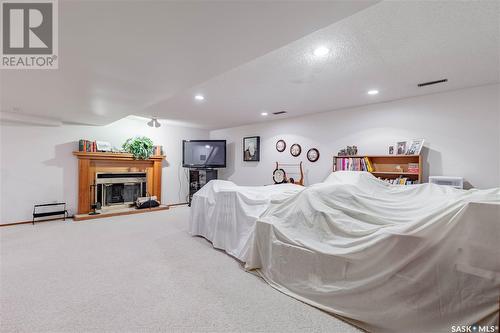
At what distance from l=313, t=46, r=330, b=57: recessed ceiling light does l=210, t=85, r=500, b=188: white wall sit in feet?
7.73

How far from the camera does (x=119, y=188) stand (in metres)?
5.40

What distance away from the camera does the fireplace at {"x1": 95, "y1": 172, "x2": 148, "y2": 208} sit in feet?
16.5

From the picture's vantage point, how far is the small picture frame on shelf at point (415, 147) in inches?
129

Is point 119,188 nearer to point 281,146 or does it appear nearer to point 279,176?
point 279,176

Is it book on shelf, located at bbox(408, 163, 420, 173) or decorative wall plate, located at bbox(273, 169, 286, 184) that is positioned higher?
book on shelf, located at bbox(408, 163, 420, 173)

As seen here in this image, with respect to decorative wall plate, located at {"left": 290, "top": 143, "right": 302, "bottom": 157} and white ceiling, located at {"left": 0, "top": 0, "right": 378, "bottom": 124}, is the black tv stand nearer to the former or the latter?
decorative wall plate, located at {"left": 290, "top": 143, "right": 302, "bottom": 157}

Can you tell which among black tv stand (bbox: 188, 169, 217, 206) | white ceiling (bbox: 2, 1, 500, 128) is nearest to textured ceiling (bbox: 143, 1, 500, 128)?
white ceiling (bbox: 2, 1, 500, 128)

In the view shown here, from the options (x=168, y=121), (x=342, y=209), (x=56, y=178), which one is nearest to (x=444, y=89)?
(x=342, y=209)

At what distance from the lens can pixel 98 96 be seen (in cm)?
286

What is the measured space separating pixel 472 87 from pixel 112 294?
5186 millimetres

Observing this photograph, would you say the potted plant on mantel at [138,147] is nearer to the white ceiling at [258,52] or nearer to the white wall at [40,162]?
the white wall at [40,162]

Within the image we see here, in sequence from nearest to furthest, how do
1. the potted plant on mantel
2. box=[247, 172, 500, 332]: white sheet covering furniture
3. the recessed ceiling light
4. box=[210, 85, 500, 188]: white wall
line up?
box=[247, 172, 500, 332]: white sheet covering furniture, the recessed ceiling light, box=[210, 85, 500, 188]: white wall, the potted plant on mantel

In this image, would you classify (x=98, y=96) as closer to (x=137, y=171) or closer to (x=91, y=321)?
(x=91, y=321)

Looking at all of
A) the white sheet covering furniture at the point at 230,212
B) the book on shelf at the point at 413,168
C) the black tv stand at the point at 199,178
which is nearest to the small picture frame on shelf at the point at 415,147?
the book on shelf at the point at 413,168
